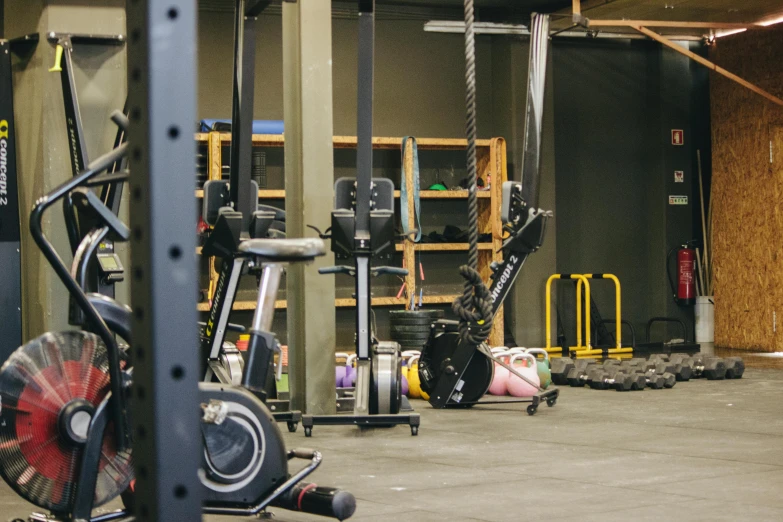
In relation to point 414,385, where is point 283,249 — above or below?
above

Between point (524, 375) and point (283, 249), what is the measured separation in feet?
15.0

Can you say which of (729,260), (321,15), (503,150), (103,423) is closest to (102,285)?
(103,423)

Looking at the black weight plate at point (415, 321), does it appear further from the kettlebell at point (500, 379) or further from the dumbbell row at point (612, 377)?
the kettlebell at point (500, 379)

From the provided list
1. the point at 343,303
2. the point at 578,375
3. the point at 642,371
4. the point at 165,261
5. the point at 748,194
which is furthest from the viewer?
the point at 748,194

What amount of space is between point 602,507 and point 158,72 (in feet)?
9.93

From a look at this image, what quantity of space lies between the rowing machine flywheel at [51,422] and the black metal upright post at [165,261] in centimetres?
199

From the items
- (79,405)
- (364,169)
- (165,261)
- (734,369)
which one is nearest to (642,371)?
(734,369)

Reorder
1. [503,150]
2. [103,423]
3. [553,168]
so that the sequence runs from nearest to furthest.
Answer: [103,423] → [503,150] → [553,168]

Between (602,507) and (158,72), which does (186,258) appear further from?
(602,507)

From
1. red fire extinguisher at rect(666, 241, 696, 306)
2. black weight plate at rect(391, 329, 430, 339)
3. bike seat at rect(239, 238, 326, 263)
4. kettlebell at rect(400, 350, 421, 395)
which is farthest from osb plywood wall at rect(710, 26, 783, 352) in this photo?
bike seat at rect(239, 238, 326, 263)

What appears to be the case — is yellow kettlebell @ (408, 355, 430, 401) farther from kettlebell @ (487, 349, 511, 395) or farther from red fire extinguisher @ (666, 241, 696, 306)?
red fire extinguisher @ (666, 241, 696, 306)

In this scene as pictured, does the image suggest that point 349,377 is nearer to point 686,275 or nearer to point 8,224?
point 8,224

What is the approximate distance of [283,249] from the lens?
9.62ft

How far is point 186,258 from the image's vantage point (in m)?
1.08
